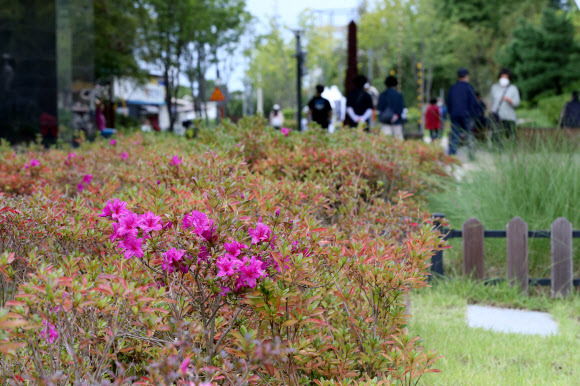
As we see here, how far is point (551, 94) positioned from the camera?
139 ft

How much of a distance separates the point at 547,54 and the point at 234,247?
43833 millimetres

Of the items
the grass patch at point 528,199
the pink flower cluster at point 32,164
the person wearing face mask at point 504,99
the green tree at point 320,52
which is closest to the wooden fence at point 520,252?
the grass patch at point 528,199

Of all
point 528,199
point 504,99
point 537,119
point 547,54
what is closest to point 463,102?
point 504,99

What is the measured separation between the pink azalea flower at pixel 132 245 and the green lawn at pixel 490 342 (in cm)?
136

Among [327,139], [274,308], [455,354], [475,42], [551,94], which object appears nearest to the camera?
[274,308]

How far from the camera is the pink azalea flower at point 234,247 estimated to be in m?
2.06

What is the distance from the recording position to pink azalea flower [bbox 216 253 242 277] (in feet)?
6.51

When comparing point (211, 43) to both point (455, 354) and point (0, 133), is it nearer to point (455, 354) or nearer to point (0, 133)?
point (0, 133)

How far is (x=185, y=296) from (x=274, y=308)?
0.62m

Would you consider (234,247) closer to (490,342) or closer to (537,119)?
(490,342)

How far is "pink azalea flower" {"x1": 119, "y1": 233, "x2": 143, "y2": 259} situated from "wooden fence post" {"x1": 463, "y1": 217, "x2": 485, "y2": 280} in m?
3.68

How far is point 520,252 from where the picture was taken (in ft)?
17.3

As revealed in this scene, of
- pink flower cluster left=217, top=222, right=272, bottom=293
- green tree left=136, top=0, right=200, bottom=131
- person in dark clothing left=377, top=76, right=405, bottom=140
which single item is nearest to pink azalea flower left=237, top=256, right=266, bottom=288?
pink flower cluster left=217, top=222, right=272, bottom=293

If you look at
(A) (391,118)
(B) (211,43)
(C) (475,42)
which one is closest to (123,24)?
(B) (211,43)
